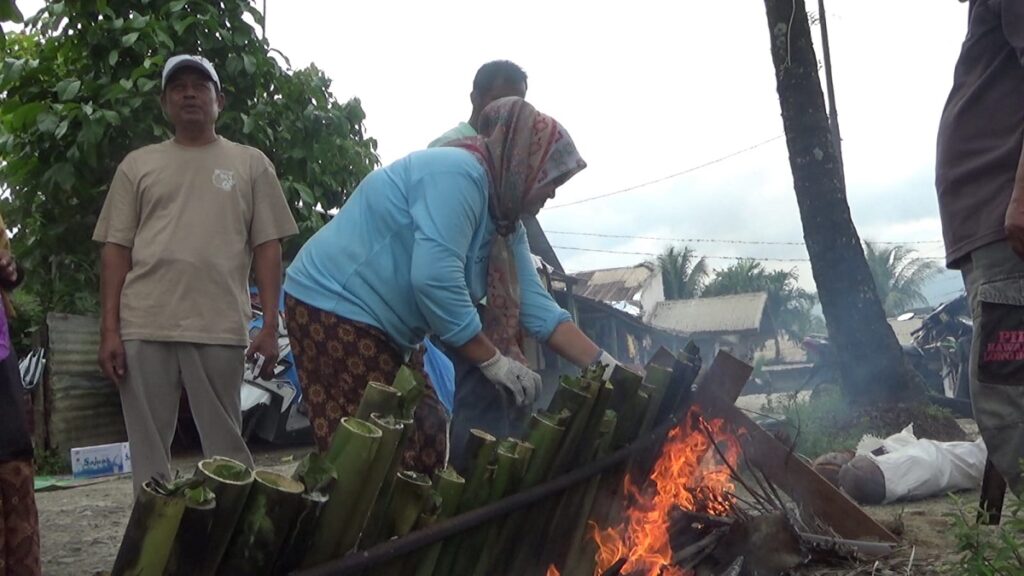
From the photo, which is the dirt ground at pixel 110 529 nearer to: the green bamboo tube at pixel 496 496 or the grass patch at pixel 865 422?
the green bamboo tube at pixel 496 496

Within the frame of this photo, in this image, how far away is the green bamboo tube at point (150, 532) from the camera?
129cm

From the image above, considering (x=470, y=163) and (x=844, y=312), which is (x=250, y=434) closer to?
(x=844, y=312)

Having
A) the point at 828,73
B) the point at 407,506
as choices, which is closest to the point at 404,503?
the point at 407,506

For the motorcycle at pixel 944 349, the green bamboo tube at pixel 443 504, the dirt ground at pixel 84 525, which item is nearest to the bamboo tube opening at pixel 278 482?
the green bamboo tube at pixel 443 504

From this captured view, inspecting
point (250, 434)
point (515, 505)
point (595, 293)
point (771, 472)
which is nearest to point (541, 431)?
point (515, 505)

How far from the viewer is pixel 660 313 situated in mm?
49625

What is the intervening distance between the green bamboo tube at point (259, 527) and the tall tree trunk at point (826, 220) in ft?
21.2

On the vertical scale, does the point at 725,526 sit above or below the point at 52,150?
below

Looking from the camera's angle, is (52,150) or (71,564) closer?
(71,564)

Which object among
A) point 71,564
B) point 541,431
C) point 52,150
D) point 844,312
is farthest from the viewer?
point 844,312

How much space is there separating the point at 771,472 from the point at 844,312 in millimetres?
4513

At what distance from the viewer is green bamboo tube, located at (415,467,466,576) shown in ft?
5.82

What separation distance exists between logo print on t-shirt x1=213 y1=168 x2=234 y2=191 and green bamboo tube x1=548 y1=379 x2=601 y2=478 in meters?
1.96

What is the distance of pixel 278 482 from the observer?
144cm
